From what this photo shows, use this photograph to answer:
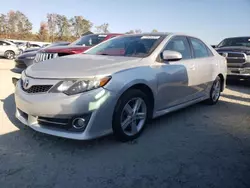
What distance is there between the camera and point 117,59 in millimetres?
3557

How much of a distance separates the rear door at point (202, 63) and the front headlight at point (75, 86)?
242 cm

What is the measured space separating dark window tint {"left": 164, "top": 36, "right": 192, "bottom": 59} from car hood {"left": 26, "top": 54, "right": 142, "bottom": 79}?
2.91 ft

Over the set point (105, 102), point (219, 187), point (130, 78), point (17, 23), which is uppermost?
point (17, 23)

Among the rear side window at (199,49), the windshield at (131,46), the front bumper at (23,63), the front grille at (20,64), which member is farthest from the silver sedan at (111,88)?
the front grille at (20,64)

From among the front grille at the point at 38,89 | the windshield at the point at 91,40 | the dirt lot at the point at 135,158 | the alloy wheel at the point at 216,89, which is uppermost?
the windshield at the point at 91,40

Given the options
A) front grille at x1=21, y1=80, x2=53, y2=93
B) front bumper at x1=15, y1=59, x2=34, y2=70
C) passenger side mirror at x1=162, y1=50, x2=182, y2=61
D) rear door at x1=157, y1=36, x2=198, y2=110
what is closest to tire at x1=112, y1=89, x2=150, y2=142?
rear door at x1=157, y1=36, x2=198, y2=110

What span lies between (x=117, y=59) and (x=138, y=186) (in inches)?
72.6

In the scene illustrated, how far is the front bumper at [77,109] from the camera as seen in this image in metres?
2.80

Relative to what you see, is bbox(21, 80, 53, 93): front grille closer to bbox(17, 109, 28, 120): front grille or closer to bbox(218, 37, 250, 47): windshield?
bbox(17, 109, 28, 120): front grille

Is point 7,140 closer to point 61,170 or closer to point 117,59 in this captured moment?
point 61,170

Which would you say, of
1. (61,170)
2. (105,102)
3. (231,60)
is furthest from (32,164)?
(231,60)

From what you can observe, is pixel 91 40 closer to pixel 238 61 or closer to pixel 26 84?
pixel 26 84

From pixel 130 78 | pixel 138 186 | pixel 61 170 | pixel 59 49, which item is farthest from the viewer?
pixel 59 49

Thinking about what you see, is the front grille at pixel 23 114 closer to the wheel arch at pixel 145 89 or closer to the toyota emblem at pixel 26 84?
the toyota emblem at pixel 26 84
